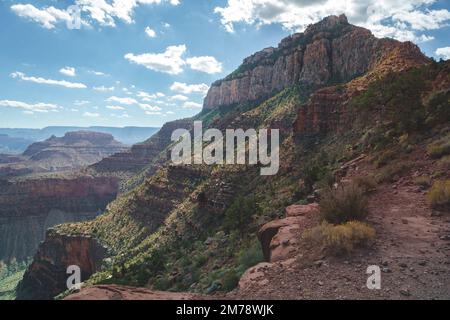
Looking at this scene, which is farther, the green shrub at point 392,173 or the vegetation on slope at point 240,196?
the vegetation on slope at point 240,196

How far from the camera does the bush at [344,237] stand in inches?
400

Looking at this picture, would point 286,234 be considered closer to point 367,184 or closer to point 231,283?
point 231,283

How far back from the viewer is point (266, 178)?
42.6 meters

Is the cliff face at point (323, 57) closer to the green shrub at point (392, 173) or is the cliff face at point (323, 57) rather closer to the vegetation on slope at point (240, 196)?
the vegetation on slope at point (240, 196)

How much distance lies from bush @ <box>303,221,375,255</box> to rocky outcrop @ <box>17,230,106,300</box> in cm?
5193

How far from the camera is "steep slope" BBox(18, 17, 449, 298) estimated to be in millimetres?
22641

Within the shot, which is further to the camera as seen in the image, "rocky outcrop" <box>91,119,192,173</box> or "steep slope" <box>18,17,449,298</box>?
"rocky outcrop" <box>91,119,192,173</box>

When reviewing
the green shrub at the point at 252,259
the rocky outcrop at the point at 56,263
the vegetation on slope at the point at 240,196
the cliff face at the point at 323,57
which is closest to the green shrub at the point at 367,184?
the vegetation on slope at the point at 240,196

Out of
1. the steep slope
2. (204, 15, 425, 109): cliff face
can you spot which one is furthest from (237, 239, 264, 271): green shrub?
(204, 15, 425, 109): cliff face

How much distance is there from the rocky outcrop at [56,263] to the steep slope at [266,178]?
34cm

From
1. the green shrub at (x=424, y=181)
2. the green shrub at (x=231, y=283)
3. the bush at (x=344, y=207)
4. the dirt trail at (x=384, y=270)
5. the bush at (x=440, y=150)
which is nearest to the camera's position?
the dirt trail at (x=384, y=270)

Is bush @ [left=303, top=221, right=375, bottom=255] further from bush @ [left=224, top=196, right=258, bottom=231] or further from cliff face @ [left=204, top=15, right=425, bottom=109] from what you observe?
cliff face @ [left=204, top=15, right=425, bottom=109]

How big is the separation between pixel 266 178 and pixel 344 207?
30.7 metres

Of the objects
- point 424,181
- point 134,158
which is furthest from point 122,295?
point 134,158
